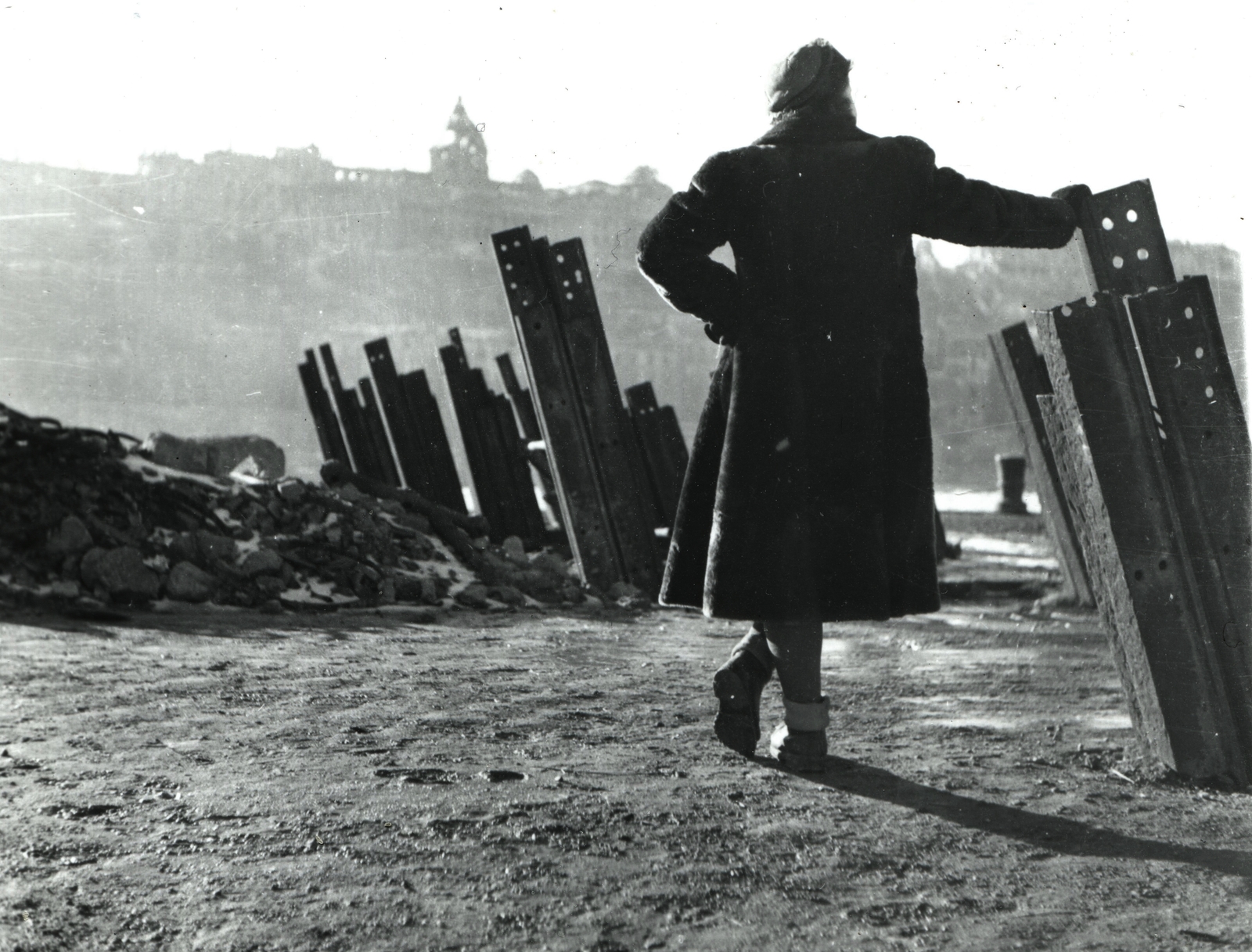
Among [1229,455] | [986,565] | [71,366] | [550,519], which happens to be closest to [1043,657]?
[1229,455]

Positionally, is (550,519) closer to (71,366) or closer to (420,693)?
(71,366)

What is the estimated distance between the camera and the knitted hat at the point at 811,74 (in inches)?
142

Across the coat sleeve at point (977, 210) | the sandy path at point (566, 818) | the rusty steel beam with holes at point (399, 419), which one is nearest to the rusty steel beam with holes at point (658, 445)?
the rusty steel beam with holes at point (399, 419)

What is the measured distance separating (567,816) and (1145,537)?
5.64 feet

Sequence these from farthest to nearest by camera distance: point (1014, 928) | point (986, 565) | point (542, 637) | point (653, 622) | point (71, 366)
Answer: point (986, 565) < point (653, 622) < point (542, 637) < point (71, 366) < point (1014, 928)

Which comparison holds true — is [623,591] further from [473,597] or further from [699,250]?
[699,250]

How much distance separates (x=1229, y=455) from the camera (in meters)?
3.50

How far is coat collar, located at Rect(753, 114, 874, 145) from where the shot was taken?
3.61 m

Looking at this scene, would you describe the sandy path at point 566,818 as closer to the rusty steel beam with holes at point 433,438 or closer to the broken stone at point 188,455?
the broken stone at point 188,455

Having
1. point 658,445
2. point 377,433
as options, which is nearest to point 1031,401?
point 658,445

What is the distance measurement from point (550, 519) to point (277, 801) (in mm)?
11315

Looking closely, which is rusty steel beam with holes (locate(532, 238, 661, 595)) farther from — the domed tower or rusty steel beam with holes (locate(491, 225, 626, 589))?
the domed tower

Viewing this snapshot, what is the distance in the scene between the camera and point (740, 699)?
374 centimetres

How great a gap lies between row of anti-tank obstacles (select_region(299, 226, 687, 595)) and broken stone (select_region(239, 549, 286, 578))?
183 cm
